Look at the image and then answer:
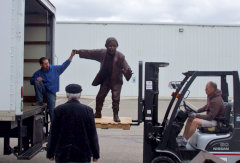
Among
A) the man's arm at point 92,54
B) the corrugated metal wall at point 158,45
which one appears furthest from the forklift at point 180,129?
the corrugated metal wall at point 158,45

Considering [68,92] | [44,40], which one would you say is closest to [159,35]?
[44,40]

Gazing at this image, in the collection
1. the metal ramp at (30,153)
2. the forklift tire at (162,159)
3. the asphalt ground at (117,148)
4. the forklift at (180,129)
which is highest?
the forklift at (180,129)

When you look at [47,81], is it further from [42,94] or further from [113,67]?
[113,67]

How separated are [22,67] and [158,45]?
17.3 metres

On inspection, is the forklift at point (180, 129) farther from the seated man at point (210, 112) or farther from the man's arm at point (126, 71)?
the man's arm at point (126, 71)

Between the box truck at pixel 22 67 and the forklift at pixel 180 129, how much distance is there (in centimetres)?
191

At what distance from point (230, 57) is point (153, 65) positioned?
17.4m

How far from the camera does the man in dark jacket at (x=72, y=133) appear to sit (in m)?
3.93

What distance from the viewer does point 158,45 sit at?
71.4 feet

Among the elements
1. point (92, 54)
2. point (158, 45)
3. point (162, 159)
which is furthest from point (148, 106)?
point (158, 45)

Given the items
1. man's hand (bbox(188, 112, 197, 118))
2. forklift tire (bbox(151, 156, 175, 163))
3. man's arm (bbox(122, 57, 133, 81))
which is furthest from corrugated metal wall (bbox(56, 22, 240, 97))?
forklift tire (bbox(151, 156, 175, 163))

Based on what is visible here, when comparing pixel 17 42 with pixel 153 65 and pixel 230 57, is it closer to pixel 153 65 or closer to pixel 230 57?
pixel 153 65

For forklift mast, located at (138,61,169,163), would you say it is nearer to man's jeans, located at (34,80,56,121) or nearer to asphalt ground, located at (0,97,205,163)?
asphalt ground, located at (0,97,205,163)

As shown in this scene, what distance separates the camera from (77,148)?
3910 millimetres
